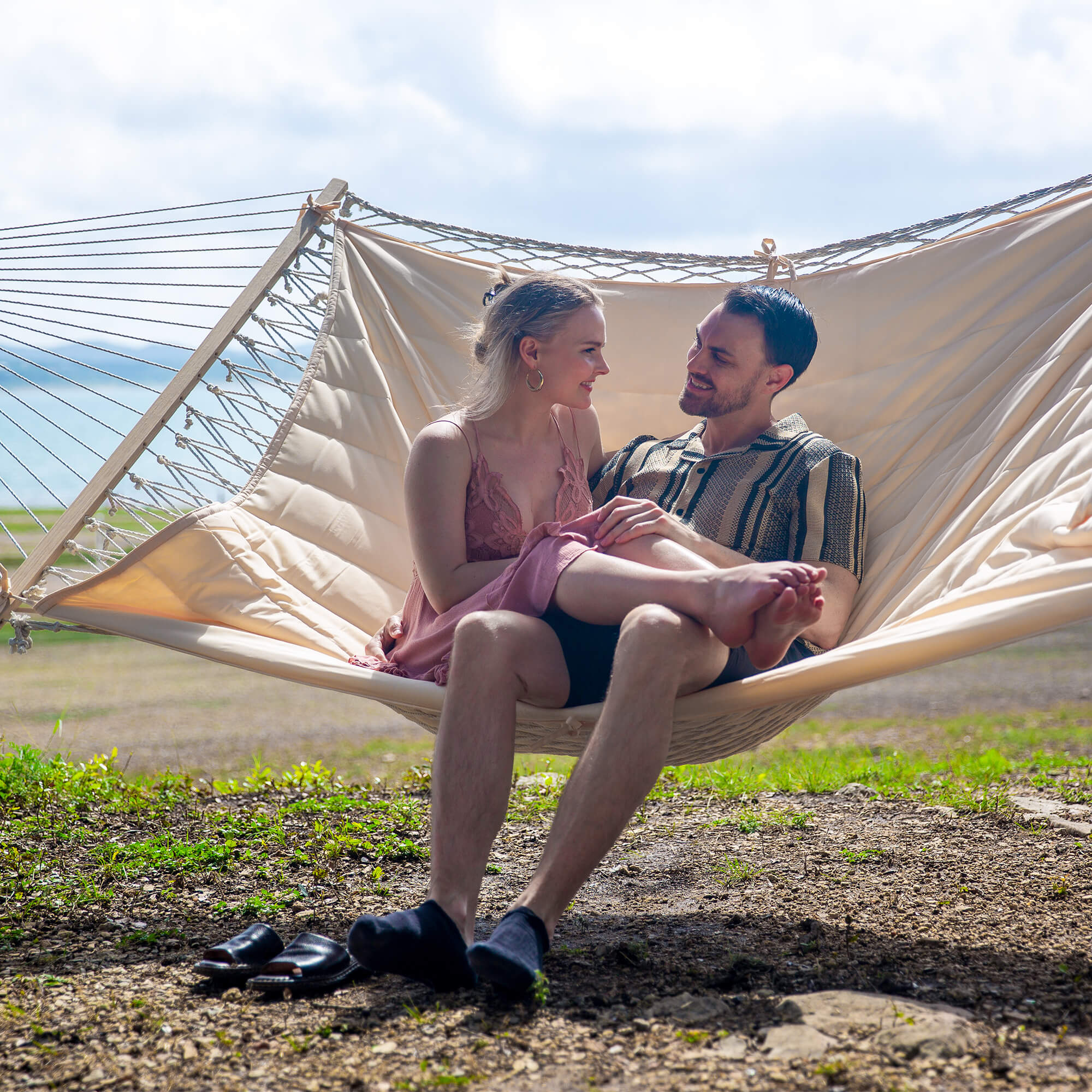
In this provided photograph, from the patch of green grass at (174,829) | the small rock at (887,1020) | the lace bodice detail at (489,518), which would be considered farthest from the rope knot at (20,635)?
the small rock at (887,1020)

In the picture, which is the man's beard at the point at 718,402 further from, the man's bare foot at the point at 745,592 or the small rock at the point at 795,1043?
the small rock at the point at 795,1043

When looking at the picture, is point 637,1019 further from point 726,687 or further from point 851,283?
point 851,283

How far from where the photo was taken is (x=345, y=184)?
2740 millimetres

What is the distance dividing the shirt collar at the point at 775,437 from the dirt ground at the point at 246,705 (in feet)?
8.70

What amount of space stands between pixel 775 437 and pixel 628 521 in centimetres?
55

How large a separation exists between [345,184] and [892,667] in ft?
6.65

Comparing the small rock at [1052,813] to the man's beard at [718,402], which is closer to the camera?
the man's beard at [718,402]

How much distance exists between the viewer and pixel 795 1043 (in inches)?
48.9

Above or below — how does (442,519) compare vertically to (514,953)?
above

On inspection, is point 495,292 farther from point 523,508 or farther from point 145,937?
point 145,937

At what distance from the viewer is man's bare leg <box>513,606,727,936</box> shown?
136 centimetres

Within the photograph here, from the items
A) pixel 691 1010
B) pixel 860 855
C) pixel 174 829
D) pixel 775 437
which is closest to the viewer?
pixel 691 1010

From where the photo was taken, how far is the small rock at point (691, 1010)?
1.32 metres

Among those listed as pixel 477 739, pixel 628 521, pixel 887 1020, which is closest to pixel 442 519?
pixel 628 521
